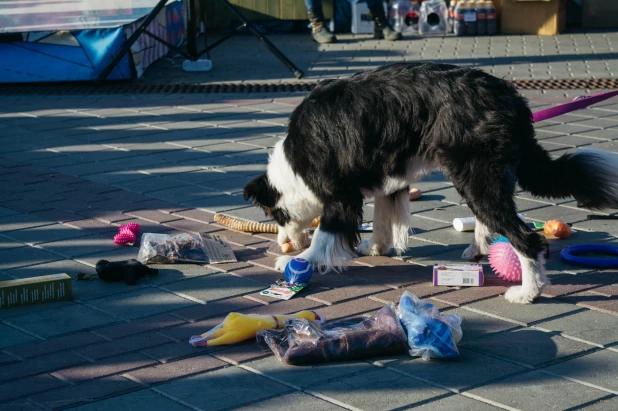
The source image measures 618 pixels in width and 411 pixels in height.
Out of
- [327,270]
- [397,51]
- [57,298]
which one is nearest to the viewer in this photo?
[57,298]

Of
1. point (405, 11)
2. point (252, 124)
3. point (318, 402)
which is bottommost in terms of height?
point (318, 402)

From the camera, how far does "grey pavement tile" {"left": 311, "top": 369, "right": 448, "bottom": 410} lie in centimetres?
342

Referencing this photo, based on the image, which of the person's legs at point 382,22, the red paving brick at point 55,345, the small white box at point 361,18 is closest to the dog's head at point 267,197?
the red paving brick at point 55,345

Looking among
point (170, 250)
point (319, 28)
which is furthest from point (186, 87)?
point (170, 250)

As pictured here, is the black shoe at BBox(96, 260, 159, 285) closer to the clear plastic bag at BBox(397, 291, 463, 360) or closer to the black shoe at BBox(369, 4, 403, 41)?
the clear plastic bag at BBox(397, 291, 463, 360)

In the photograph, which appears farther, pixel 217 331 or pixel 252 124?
pixel 252 124

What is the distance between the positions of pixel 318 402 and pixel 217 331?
771mm

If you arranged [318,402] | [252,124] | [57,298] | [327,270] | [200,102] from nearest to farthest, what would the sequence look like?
[318,402]
[57,298]
[327,270]
[252,124]
[200,102]

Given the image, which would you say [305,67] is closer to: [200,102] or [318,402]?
[200,102]

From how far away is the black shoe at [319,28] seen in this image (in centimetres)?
1314

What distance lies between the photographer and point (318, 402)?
3424 millimetres

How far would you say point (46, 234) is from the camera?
222 inches

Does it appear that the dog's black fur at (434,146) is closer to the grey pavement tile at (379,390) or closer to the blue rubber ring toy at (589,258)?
the blue rubber ring toy at (589,258)

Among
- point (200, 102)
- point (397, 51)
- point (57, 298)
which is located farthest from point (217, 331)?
point (397, 51)
